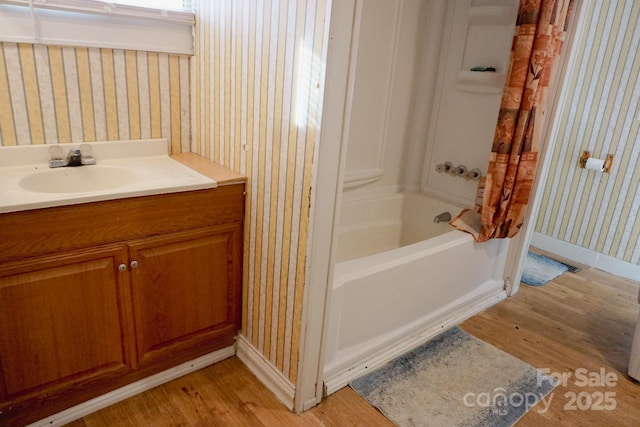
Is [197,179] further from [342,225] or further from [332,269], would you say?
[342,225]

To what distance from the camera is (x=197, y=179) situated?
1.68m

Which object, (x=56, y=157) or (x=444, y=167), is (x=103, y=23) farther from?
(x=444, y=167)

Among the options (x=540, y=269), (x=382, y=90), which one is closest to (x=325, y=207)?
(x=382, y=90)

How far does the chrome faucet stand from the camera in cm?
171

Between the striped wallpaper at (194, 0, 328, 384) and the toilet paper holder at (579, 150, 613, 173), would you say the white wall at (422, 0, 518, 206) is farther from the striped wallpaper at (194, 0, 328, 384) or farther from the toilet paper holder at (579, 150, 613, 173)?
the striped wallpaper at (194, 0, 328, 384)

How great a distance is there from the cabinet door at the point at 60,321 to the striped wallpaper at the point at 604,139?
Answer: 2.93 m

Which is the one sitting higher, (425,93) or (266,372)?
(425,93)

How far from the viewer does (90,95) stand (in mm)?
1759

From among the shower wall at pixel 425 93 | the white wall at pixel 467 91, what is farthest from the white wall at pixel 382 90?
the white wall at pixel 467 91

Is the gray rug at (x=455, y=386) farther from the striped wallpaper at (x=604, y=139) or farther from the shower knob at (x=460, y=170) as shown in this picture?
the striped wallpaper at (x=604, y=139)

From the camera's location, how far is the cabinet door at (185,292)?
1641mm

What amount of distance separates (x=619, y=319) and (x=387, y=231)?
1.45 m

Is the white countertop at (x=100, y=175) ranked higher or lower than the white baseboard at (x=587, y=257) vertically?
higher

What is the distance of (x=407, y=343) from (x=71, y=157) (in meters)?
1.70
